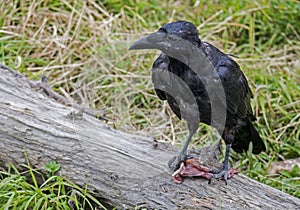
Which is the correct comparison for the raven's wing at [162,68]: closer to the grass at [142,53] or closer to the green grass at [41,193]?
the green grass at [41,193]

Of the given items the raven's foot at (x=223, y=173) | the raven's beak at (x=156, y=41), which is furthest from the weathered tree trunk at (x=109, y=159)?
the raven's beak at (x=156, y=41)

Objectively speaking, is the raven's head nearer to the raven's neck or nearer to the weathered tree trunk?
the raven's neck

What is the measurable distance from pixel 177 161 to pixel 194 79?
476 millimetres

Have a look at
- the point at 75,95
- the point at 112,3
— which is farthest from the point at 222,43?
the point at 75,95

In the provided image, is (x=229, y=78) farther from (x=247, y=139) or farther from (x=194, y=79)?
(x=247, y=139)

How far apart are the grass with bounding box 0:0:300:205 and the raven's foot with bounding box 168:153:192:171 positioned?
0.80m

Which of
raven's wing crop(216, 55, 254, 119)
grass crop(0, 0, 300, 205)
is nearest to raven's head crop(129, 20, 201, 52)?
raven's wing crop(216, 55, 254, 119)

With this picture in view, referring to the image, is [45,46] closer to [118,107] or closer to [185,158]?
[118,107]

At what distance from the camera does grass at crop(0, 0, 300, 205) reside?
4.34m

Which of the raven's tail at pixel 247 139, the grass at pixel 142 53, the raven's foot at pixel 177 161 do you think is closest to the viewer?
the raven's foot at pixel 177 161

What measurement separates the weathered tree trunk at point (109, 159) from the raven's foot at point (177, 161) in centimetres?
4

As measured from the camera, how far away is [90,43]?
5.04 meters

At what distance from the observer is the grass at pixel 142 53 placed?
4.34 m

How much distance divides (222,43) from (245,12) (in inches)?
16.1
